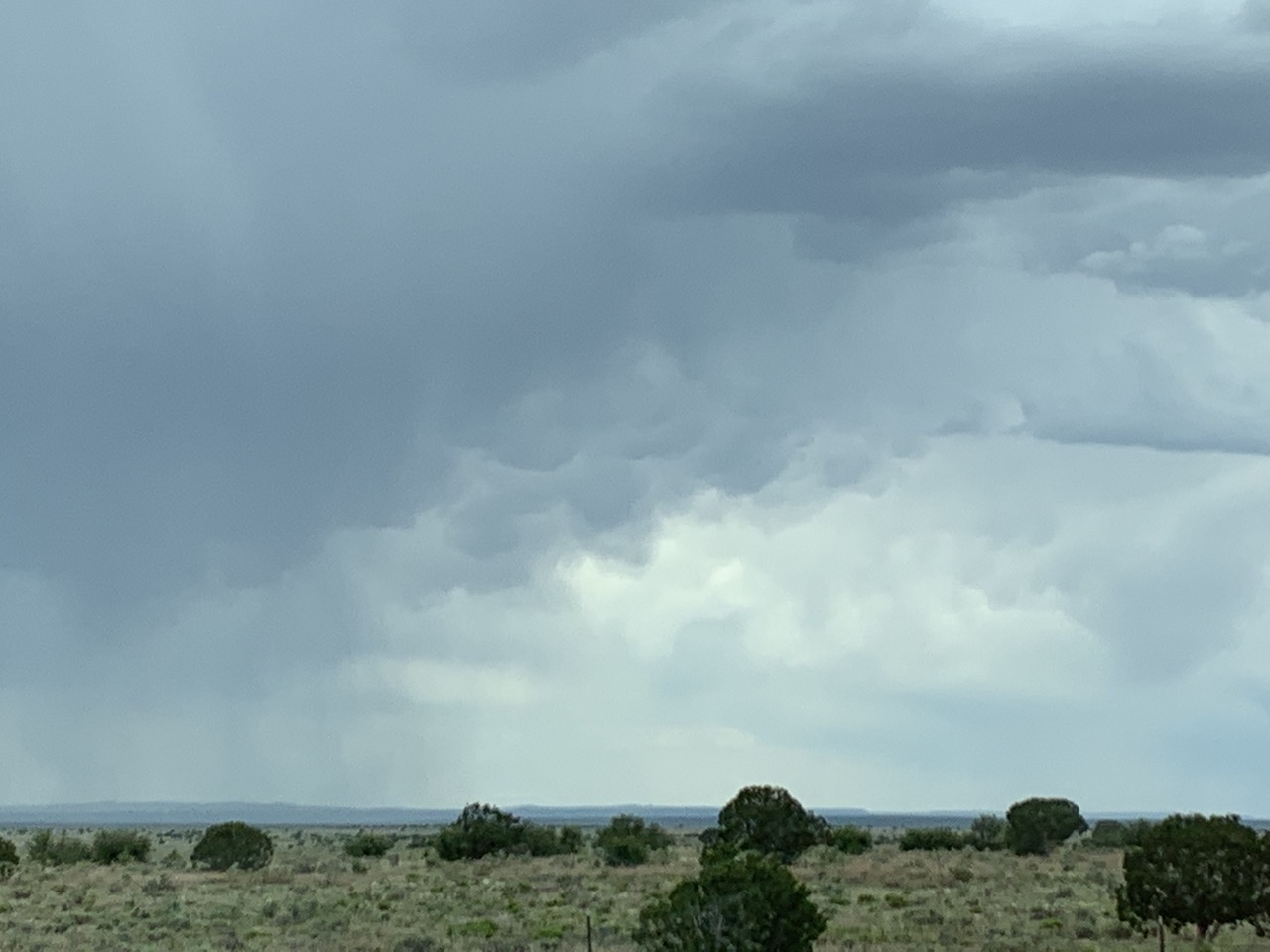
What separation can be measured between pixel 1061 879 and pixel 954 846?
102 feet

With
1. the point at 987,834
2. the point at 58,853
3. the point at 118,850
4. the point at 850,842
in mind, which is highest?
the point at 987,834

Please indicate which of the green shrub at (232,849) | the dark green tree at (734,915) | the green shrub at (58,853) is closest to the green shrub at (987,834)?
the green shrub at (232,849)

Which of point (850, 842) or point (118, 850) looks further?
point (118, 850)

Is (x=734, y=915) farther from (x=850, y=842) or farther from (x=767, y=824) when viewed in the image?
(x=850, y=842)

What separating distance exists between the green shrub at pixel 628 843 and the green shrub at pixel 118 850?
26.1 meters

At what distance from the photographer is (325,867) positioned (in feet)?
260

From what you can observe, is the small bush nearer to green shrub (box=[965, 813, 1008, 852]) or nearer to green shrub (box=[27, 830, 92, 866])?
green shrub (box=[965, 813, 1008, 852])

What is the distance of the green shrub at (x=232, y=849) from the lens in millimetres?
78188

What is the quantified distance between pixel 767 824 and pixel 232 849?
2677 cm

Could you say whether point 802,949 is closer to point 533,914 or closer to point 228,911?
point 533,914

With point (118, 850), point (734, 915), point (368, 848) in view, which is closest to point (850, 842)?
point (368, 848)

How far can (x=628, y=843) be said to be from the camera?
7694cm

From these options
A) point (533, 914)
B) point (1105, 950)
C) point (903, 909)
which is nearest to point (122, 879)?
point (533, 914)

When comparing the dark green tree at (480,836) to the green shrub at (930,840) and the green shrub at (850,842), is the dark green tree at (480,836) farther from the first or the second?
the green shrub at (930,840)
